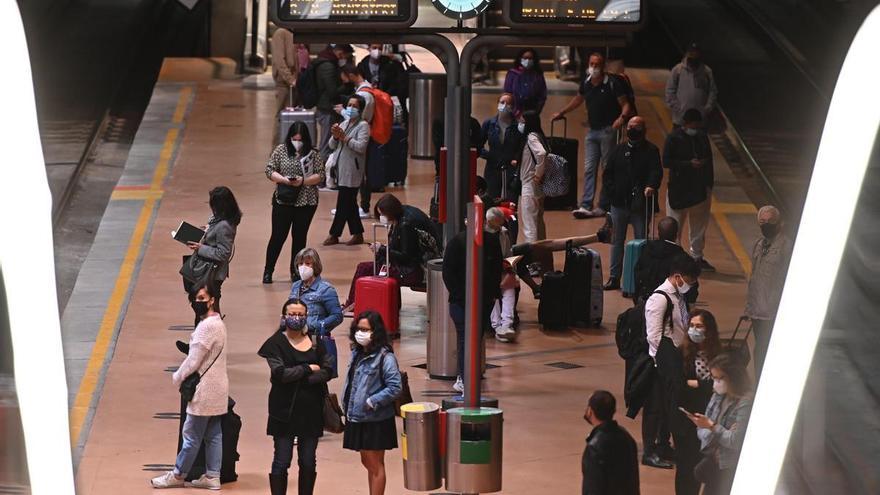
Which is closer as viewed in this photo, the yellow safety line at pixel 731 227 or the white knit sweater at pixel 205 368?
the white knit sweater at pixel 205 368

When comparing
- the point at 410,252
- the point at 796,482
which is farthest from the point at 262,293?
the point at 796,482

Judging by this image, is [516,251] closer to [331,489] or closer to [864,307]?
[864,307]

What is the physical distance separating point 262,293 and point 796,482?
6235 millimetres

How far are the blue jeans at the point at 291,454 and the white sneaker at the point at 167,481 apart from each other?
84cm

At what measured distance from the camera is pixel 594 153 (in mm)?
18500

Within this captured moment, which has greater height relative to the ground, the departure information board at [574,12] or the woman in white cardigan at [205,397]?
the departure information board at [574,12]

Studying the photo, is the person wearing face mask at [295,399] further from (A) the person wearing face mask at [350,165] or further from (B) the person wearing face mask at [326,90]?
(B) the person wearing face mask at [326,90]

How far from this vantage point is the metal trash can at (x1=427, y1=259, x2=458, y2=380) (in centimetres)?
1252

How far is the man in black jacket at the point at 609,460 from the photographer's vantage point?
27.4 ft

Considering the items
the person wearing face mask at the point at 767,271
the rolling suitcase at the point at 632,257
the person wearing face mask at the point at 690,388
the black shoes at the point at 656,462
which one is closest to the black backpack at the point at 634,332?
the person wearing face mask at the point at 690,388

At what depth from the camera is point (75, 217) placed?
1866cm

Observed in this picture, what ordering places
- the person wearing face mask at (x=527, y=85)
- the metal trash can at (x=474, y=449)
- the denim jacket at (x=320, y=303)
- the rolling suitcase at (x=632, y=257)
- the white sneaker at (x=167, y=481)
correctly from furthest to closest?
the person wearing face mask at (x=527, y=85), the rolling suitcase at (x=632, y=257), the denim jacket at (x=320, y=303), the white sneaker at (x=167, y=481), the metal trash can at (x=474, y=449)

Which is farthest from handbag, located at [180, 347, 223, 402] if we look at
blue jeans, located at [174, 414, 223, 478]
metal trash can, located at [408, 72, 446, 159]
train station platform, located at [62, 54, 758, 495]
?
metal trash can, located at [408, 72, 446, 159]

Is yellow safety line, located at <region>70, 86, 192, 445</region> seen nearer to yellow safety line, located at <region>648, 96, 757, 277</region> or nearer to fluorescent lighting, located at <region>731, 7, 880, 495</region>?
fluorescent lighting, located at <region>731, 7, 880, 495</region>
